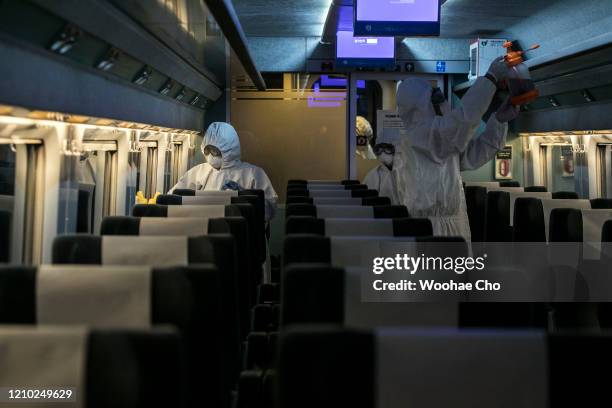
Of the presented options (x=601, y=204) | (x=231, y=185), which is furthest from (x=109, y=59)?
(x=601, y=204)

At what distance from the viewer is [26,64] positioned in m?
4.00

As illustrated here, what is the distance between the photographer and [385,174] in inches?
443

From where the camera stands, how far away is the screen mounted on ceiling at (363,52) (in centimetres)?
1282

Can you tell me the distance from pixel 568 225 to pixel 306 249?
3376 millimetres

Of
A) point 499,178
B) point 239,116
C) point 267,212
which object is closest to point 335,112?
point 239,116

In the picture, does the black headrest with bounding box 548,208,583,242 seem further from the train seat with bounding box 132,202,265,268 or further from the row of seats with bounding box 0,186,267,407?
the row of seats with bounding box 0,186,267,407

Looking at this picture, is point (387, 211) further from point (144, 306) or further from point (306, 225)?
point (144, 306)

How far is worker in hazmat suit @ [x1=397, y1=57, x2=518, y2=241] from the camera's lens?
A: 5.92m

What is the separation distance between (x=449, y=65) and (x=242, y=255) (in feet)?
33.4

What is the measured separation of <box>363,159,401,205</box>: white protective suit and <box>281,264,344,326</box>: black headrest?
8.00m

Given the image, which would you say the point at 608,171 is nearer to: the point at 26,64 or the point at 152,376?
the point at 26,64

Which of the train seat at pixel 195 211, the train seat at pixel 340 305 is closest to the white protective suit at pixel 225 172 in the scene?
the train seat at pixel 195 211

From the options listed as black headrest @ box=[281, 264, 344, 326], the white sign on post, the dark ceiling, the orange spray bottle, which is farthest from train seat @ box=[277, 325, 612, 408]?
the white sign on post

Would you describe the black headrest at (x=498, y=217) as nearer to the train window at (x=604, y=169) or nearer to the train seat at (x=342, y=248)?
the train window at (x=604, y=169)
